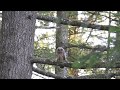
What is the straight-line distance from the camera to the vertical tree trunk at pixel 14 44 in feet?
18.9

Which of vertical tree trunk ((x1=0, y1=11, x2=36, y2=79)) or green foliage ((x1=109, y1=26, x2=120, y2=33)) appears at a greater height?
green foliage ((x1=109, y1=26, x2=120, y2=33))

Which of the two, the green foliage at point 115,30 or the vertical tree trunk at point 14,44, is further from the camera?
the vertical tree trunk at point 14,44

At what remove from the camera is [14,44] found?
578 cm

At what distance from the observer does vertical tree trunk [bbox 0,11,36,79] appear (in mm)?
5773

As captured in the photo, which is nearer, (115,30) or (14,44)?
(115,30)

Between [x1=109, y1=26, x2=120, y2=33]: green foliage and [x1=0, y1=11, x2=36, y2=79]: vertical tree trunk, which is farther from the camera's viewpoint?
[x1=0, y1=11, x2=36, y2=79]: vertical tree trunk

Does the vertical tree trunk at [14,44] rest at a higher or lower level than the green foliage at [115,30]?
lower

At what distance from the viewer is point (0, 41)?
5965 millimetres

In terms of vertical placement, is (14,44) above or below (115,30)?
below
